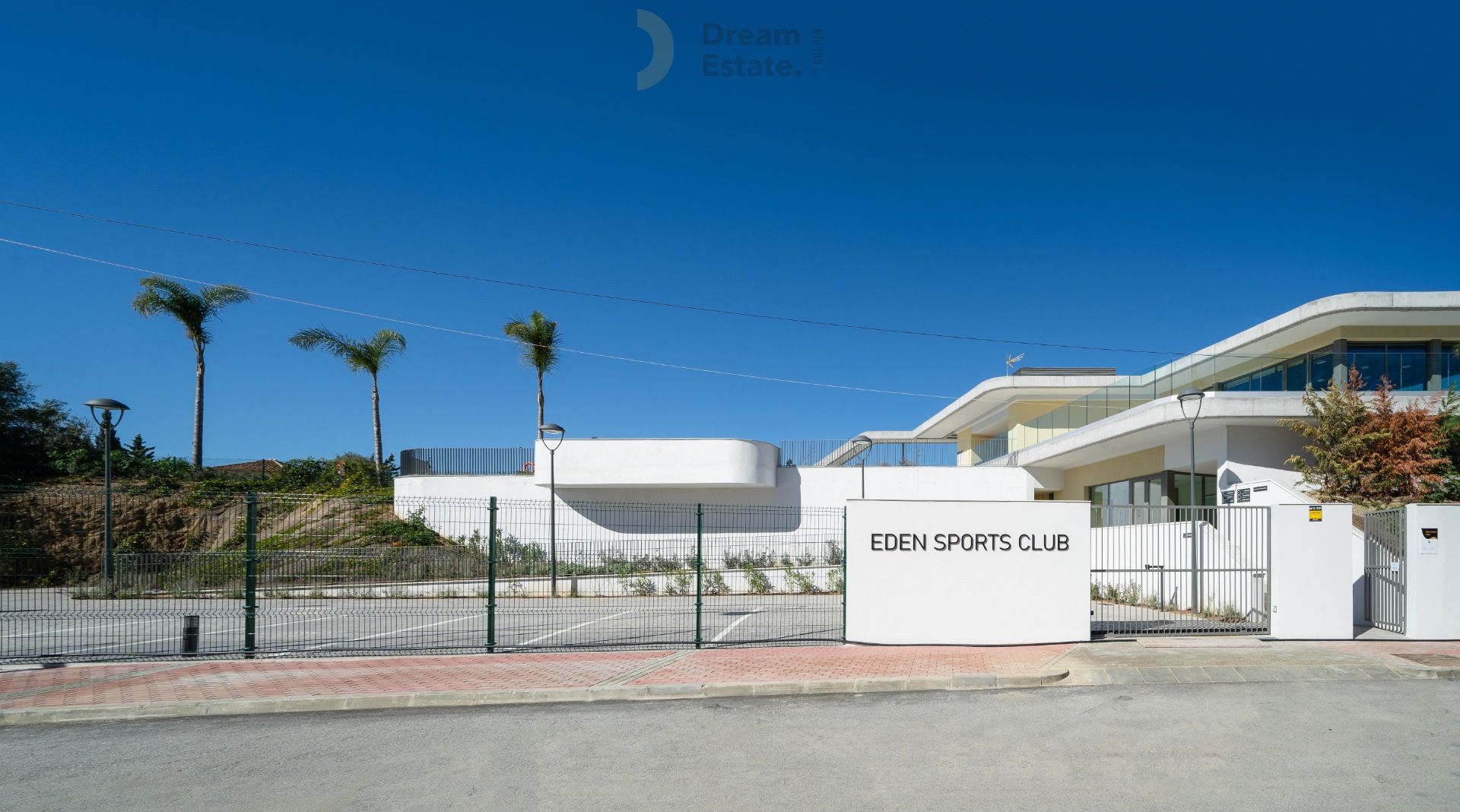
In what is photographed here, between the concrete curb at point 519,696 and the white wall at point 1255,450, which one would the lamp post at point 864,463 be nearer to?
the white wall at point 1255,450

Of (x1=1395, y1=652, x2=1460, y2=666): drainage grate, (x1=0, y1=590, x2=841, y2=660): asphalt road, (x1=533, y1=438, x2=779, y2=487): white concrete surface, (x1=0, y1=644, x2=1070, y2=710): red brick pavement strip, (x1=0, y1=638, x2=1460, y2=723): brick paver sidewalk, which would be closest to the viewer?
(x1=0, y1=638, x2=1460, y2=723): brick paver sidewalk

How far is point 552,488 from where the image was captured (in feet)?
71.4

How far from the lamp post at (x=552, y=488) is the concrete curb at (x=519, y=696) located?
4506 mm

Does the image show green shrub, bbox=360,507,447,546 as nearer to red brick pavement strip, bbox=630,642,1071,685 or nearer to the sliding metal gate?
red brick pavement strip, bbox=630,642,1071,685

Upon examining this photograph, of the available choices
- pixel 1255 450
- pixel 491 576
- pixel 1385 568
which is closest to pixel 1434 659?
pixel 1385 568

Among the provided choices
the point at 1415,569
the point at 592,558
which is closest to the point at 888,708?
the point at 592,558

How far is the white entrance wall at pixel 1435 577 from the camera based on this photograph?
1332cm

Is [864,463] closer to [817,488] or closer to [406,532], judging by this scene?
[817,488]

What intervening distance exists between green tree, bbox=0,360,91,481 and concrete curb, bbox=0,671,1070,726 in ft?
93.3

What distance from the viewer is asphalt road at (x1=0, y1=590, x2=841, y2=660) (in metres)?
12.5

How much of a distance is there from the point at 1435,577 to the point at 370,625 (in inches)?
642

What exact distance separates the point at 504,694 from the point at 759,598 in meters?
12.0

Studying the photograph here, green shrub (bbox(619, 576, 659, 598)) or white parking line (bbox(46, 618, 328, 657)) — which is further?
green shrub (bbox(619, 576, 659, 598))

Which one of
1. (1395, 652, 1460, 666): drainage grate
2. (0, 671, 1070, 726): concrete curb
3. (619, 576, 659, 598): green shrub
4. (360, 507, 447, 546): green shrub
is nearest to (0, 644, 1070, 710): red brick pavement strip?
(0, 671, 1070, 726): concrete curb
